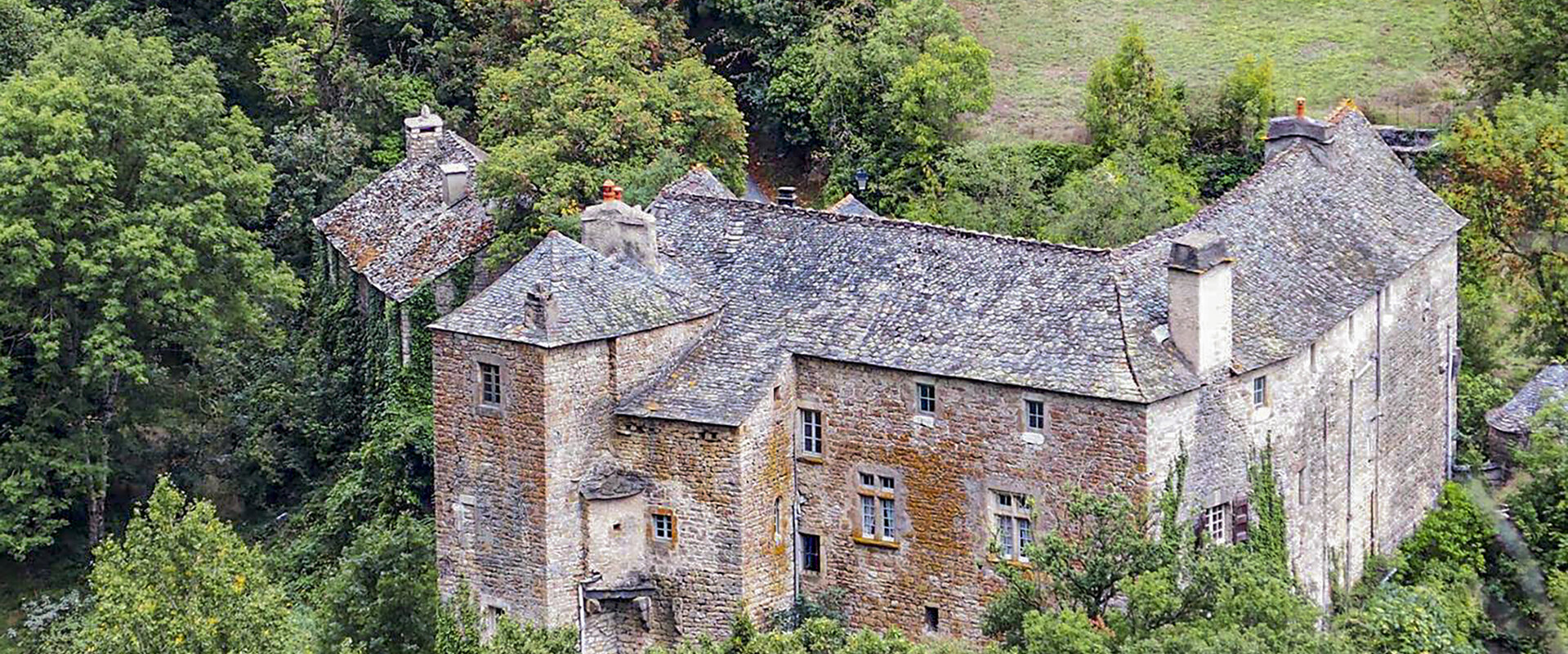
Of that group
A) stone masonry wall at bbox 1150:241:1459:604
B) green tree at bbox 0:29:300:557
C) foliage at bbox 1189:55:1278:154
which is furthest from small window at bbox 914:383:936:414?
foliage at bbox 1189:55:1278:154

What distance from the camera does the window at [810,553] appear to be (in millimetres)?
54188

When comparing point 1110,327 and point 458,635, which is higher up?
point 1110,327

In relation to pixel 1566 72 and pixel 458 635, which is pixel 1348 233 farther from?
pixel 458 635

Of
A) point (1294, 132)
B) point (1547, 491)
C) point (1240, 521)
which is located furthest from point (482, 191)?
point (1547, 491)

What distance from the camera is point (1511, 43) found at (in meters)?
73.9

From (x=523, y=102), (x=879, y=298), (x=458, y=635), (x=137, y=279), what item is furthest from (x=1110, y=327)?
(x=137, y=279)

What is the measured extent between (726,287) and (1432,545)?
1739cm

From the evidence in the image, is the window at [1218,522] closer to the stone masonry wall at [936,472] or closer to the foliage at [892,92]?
the stone masonry wall at [936,472]

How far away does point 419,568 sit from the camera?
55688mm

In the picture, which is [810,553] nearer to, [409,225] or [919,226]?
[919,226]

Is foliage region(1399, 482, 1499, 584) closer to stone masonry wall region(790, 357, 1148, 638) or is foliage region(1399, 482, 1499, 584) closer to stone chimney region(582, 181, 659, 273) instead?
stone masonry wall region(790, 357, 1148, 638)

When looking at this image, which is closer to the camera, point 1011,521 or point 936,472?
point 1011,521

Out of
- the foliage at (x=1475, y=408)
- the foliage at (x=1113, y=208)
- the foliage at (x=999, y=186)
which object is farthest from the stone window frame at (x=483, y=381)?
the foliage at (x=1475, y=408)

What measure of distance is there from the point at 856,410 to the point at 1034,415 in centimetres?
410
